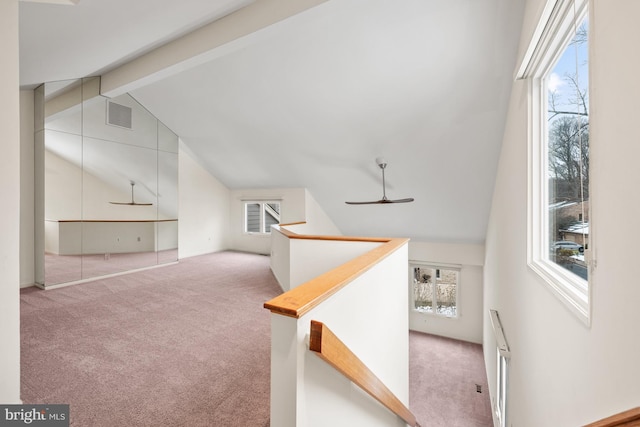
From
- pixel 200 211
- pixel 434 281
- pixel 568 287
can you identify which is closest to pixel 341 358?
pixel 568 287

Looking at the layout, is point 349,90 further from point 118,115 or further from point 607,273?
point 118,115

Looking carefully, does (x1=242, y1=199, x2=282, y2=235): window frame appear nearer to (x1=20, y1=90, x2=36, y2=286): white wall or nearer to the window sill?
(x1=20, y1=90, x2=36, y2=286): white wall

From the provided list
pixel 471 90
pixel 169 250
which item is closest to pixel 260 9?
Answer: pixel 471 90

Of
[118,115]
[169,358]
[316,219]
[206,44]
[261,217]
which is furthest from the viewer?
[261,217]

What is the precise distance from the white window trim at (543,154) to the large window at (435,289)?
465 centimetres

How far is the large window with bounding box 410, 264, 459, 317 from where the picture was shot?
6387 millimetres

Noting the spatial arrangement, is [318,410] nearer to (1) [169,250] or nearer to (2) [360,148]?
(2) [360,148]

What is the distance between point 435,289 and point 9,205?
712cm

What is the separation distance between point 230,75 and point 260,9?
1.62 metres

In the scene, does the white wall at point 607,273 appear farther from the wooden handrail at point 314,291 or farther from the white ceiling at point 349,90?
the white ceiling at point 349,90

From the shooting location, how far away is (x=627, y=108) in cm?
86

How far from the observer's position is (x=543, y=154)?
6.63 feet

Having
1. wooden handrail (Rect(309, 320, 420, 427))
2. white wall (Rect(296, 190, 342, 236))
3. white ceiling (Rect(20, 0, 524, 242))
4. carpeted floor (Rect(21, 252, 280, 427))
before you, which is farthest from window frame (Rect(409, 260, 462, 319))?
wooden handrail (Rect(309, 320, 420, 427))

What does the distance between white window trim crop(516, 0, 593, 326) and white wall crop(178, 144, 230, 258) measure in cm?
687
